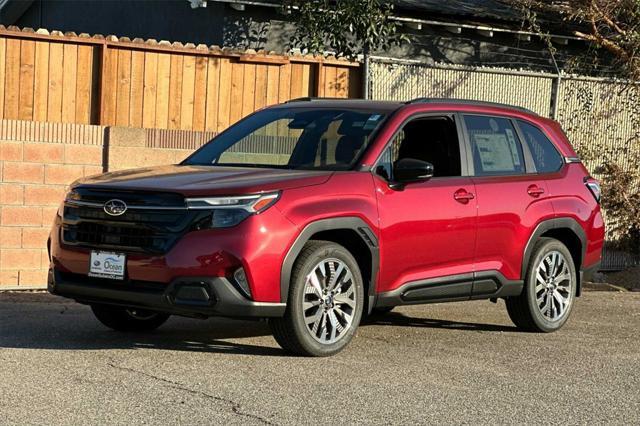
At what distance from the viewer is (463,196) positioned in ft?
31.4

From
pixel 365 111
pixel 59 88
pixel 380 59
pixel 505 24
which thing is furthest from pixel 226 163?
pixel 505 24

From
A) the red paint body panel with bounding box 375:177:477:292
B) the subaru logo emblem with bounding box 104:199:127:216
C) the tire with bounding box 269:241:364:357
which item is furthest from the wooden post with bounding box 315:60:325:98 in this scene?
the subaru logo emblem with bounding box 104:199:127:216

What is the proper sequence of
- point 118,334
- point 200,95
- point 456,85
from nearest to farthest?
point 118,334, point 200,95, point 456,85

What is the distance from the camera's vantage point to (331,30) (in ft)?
55.9

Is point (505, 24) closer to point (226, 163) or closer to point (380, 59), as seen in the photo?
point (380, 59)

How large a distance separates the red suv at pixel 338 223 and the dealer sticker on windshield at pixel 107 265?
0.01 m

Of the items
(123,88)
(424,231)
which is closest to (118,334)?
(424,231)

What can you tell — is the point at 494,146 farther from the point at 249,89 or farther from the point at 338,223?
the point at 249,89

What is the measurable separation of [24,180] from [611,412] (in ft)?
23.6

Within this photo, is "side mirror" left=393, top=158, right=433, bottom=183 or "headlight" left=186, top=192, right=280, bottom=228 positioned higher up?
"side mirror" left=393, top=158, right=433, bottom=183

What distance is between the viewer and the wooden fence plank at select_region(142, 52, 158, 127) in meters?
13.8

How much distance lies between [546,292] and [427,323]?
105 cm

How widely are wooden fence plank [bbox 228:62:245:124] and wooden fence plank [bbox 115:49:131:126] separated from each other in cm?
123

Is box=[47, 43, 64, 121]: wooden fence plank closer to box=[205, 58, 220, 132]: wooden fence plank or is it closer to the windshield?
box=[205, 58, 220, 132]: wooden fence plank
